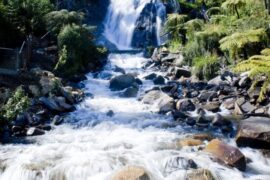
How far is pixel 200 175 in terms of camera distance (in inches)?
260

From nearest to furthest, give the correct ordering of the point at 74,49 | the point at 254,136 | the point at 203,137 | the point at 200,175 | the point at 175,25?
the point at 200,175 < the point at 254,136 < the point at 203,137 < the point at 74,49 < the point at 175,25

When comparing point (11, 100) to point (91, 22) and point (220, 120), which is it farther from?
point (91, 22)

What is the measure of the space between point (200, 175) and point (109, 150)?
84.2 inches

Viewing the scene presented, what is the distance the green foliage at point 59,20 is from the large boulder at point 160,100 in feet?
17.7

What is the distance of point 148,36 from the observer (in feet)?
75.8

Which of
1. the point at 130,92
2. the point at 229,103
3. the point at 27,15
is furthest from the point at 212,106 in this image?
the point at 27,15

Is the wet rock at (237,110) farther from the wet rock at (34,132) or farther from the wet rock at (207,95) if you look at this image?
the wet rock at (34,132)

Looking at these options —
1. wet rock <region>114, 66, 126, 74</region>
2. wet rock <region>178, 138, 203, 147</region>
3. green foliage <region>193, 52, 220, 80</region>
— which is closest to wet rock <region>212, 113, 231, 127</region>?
wet rock <region>178, 138, 203, 147</region>

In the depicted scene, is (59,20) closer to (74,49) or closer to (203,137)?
(74,49)

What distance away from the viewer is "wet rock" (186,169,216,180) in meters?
6.57

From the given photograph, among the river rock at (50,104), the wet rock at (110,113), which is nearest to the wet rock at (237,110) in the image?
the wet rock at (110,113)

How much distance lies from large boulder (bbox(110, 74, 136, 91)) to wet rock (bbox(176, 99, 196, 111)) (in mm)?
3198

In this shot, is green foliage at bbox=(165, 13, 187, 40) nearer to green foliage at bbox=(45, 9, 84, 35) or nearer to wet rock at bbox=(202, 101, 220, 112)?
green foliage at bbox=(45, 9, 84, 35)

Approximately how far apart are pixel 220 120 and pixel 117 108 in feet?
10.5
